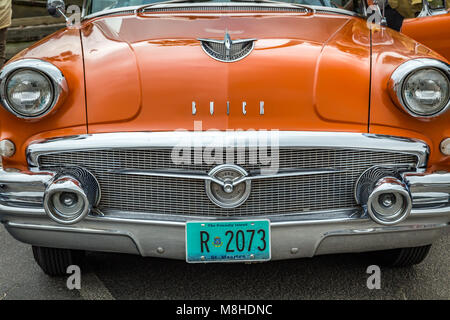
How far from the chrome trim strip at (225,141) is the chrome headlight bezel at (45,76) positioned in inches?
5.2

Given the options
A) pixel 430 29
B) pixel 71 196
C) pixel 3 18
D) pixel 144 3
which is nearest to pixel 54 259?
pixel 71 196

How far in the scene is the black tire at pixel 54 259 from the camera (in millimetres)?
2529

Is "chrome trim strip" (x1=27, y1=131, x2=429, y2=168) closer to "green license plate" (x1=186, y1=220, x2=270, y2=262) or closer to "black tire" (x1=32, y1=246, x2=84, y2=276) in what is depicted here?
"green license plate" (x1=186, y1=220, x2=270, y2=262)

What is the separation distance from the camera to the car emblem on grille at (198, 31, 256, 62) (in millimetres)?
2260

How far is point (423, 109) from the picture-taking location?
2.20 metres

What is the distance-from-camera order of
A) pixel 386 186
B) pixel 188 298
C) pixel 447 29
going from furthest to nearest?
pixel 447 29
pixel 188 298
pixel 386 186

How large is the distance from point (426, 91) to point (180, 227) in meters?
1.09

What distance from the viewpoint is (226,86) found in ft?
7.14

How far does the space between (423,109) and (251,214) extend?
0.79 metres

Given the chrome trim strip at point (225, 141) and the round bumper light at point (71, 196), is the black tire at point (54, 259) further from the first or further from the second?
the chrome trim strip at point (225, 141)

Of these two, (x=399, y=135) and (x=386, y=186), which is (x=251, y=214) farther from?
(x=399, y=135)

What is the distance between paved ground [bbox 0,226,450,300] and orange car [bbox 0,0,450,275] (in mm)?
337

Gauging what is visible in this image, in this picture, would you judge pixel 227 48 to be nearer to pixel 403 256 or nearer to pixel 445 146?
pixel 445 146
